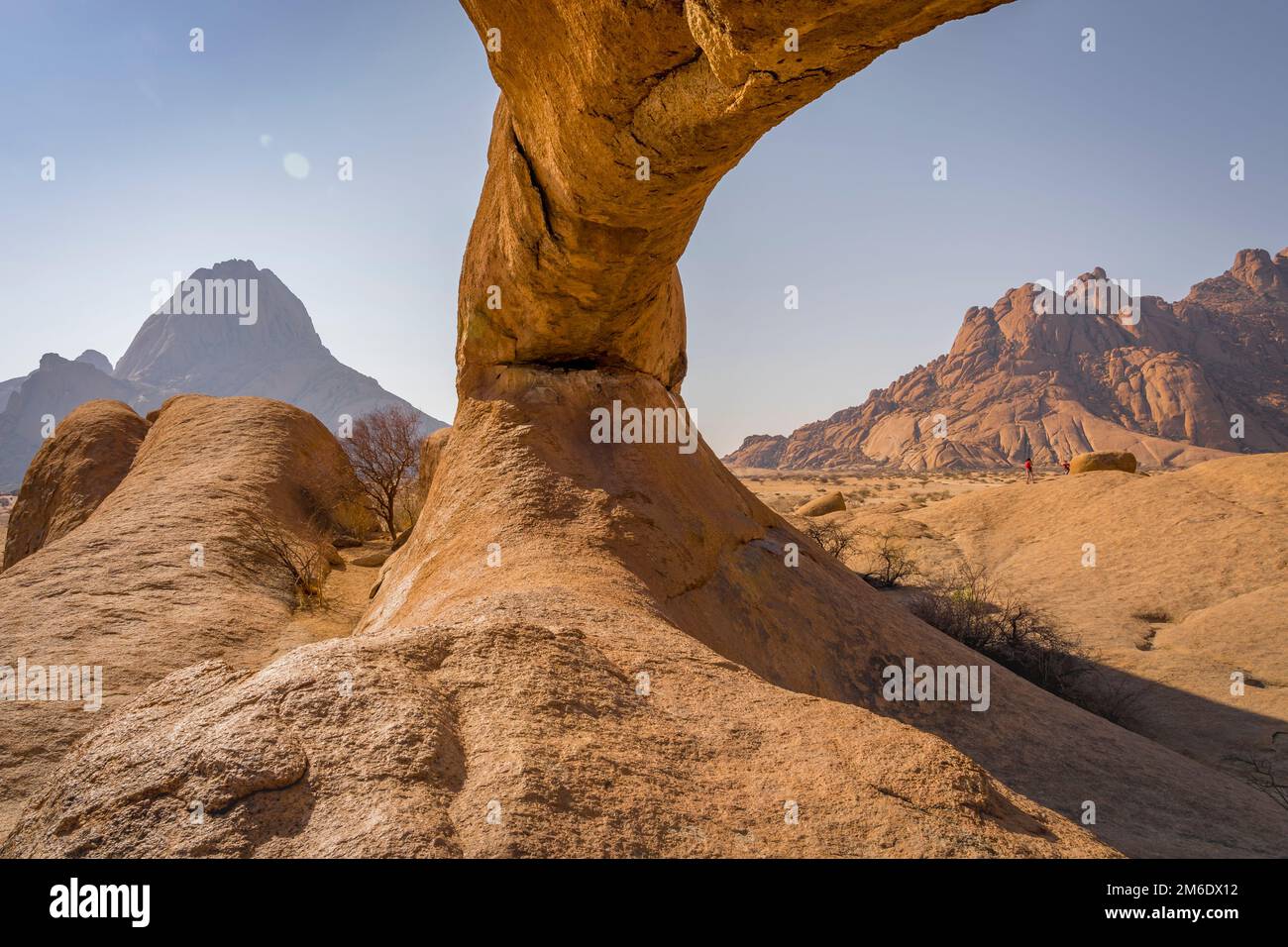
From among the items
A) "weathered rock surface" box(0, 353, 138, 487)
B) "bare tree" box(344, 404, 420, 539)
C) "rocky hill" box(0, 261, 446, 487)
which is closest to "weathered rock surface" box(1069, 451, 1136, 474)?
"bare tree" box(344, 404, 420, 539)

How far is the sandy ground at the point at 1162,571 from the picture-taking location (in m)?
7.26

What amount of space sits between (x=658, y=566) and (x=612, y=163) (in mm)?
2634

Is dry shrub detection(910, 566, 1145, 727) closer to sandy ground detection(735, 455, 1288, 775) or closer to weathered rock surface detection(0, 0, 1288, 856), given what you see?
sandy ground detection(735, 455, 1288, 775)

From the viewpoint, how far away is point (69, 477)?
38.2 feet

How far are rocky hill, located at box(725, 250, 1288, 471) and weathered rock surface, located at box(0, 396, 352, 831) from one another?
57.5 meters

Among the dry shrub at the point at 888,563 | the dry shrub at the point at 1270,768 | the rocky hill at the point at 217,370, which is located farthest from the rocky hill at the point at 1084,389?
the rocky hill at the point at 217,370

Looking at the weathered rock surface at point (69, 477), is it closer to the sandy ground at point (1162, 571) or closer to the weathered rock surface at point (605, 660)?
the weathered rock surface at point (605, 660)

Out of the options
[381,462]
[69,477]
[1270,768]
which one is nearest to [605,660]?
[1270,768]

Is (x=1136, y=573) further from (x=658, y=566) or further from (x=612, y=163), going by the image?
(x=612, y=163)

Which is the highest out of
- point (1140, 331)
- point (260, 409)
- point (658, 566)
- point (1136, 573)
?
point (1140, 331)

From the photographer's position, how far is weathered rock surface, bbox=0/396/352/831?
5.83 m

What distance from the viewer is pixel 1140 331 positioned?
75000mm

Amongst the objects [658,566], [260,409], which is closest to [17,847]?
[658,566]

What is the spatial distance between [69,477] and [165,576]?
5647 mm
